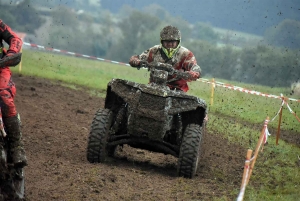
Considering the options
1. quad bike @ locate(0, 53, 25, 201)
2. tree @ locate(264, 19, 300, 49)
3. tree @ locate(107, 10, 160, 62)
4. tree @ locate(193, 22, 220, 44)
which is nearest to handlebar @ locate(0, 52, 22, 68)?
quad bike @ locate(0, 53, 25, 201)

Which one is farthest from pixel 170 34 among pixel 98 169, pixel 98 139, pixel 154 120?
pixel 98 169

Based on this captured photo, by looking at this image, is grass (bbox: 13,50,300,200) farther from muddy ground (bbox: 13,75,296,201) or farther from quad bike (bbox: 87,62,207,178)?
quad bike (bbox: 87,62,207,178)

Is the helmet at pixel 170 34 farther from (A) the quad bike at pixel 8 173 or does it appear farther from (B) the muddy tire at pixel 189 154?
(A) the quad bike at pixel 8 173

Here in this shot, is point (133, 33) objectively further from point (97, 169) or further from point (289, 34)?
point (97, 169)

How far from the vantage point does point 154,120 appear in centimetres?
880

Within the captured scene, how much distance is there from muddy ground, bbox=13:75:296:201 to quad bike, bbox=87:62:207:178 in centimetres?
37

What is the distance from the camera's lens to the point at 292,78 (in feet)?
99.2

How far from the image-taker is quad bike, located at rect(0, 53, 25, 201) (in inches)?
250

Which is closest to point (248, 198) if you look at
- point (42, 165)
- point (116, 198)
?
point (116, 198)

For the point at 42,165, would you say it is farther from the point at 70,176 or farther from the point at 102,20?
the point at 102,20

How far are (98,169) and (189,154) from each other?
1379mm

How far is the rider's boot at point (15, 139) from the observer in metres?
6.70

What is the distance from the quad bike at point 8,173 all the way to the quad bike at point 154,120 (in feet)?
8.08

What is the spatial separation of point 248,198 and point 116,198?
1880 millimetres
